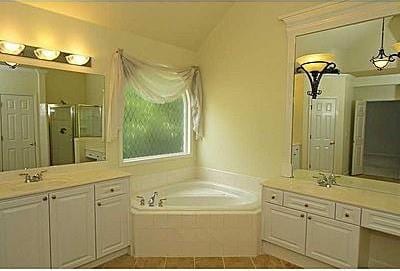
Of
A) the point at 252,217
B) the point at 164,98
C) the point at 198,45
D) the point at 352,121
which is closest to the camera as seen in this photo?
the point at 352,121

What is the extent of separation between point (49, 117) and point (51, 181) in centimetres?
66

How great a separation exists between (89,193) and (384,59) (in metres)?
2.88

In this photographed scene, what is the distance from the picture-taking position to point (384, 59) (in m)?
2.34

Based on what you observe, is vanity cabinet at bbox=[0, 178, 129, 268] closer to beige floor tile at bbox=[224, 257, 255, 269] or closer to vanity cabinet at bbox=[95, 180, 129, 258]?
vanity cabinet at bbox=[95, 180, 129, 258]

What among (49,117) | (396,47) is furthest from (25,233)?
(396,47)

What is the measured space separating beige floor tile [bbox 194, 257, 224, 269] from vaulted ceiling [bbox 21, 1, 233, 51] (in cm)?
267

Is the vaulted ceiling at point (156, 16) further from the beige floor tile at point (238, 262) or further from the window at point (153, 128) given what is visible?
the beige floor tile at point (238, 262)

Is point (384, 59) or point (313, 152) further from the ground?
point (384, 59)

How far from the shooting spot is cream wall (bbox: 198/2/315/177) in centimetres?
305

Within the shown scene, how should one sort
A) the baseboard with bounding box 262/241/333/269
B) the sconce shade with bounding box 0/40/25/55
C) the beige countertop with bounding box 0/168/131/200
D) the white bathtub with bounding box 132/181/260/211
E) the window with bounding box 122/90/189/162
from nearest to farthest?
the beige countertop with bounding box 0/168/131/200 → the sconce shade with bounding box 0/40/25/55 → the baseboard with bounding box 262/241/333/269 → the white bathtub with bounding box 132/181/260/211 → the window with bounding box 122/90/189/162

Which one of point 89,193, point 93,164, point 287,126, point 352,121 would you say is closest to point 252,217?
point 287,126

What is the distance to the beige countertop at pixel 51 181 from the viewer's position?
2043 millimetres

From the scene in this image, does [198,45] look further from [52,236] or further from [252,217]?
[52,236]

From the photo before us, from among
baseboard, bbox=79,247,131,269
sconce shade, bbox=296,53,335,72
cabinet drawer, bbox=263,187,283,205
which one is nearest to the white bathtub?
cabinet drawer, bbox=263,187,283,205
